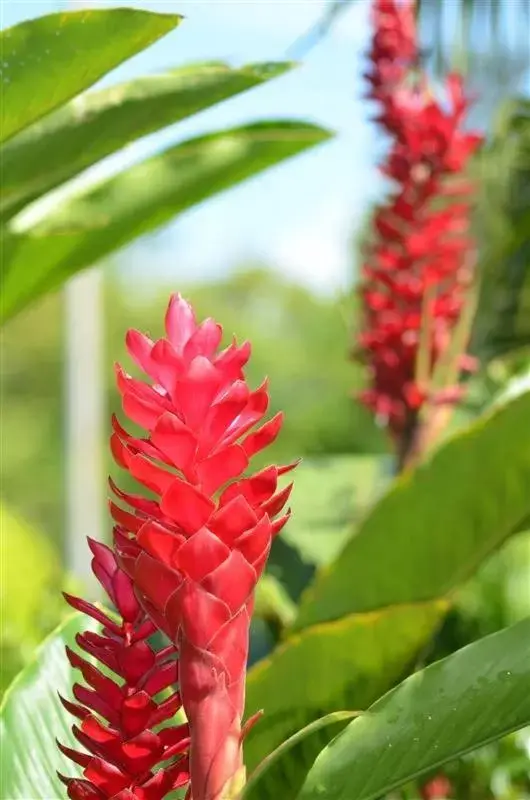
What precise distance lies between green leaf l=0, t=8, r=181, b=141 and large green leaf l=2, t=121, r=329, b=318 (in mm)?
152

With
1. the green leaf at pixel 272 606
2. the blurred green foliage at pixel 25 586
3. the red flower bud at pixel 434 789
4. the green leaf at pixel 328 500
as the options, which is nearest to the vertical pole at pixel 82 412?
the blurred green foliage at pixel 25 586

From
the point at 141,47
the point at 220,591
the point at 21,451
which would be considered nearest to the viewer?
the point at 220,591

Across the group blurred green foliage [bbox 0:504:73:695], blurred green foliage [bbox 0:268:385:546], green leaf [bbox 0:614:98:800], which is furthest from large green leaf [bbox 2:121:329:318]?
blurred green foliage [bbox 0:268:385:546]

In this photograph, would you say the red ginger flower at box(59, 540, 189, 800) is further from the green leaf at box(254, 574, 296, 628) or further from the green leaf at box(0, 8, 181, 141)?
the green leaf at box(254, 574, 296, 628)

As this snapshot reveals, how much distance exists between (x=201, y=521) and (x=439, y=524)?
36cm

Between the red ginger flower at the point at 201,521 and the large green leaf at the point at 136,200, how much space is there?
313mm

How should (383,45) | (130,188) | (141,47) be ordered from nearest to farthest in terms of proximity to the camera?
(141,47) < (130,188) < (383,45)

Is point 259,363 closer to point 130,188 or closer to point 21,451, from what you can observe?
point 21,451

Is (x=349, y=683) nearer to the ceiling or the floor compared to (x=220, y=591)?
nearer to the floor

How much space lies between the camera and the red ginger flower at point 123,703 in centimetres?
35

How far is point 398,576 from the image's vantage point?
652 millimetres

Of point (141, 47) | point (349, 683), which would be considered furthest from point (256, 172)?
point (349, 683)

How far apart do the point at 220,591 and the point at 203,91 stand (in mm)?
308

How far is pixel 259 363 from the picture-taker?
23.5ft
